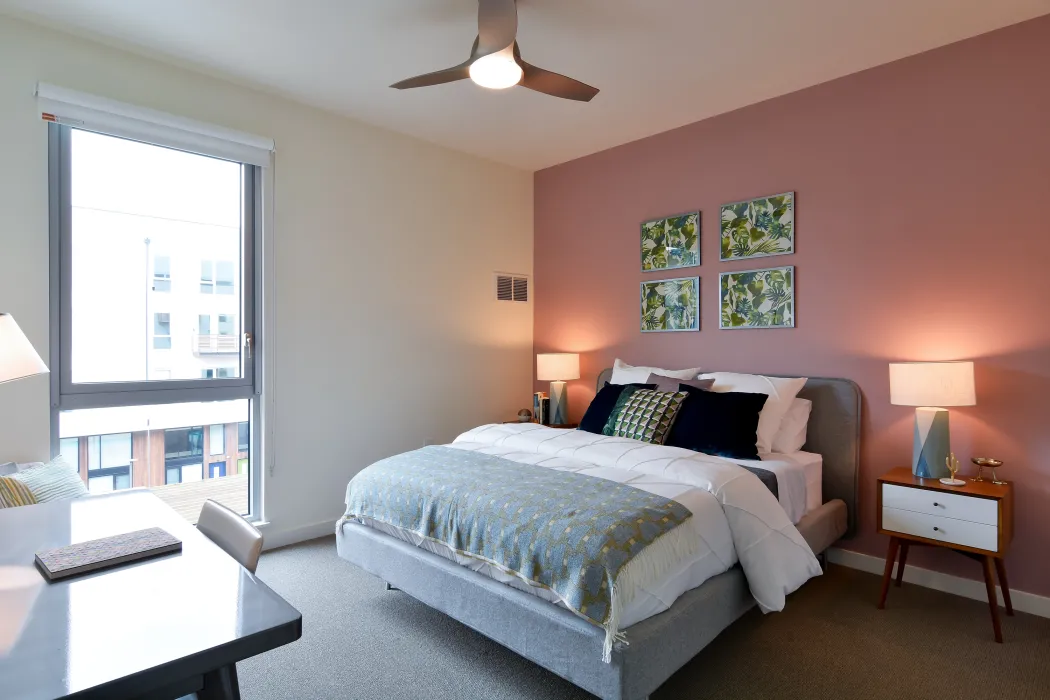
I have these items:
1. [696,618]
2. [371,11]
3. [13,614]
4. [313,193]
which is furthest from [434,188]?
[13,614]

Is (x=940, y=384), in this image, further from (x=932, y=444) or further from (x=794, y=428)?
(x=794, y=428)

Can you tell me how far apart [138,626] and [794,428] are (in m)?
3.10

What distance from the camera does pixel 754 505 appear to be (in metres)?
2.28

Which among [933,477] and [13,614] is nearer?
Answer: [13,614]

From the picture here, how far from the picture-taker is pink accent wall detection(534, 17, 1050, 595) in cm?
265

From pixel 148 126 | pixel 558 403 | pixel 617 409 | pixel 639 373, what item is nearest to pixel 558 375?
pixel 558 403

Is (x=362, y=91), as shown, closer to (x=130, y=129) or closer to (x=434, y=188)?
(x=434, y=188)

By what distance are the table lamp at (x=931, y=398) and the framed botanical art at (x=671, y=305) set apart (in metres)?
1.35

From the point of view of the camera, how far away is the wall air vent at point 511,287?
15.5ft

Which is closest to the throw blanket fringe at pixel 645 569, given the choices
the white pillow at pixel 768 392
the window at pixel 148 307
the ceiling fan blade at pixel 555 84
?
the white pillow at pixel 768 392

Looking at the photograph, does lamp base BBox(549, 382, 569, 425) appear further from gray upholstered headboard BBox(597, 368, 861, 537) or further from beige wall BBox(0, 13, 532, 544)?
gray upholstered headboard BBox(597, 368, 861, 537)

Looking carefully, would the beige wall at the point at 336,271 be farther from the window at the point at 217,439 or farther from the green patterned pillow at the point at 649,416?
the green patterned pillow at the point at 649,416

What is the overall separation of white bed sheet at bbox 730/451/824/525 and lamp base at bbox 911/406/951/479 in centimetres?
46

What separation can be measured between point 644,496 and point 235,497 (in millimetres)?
2608
